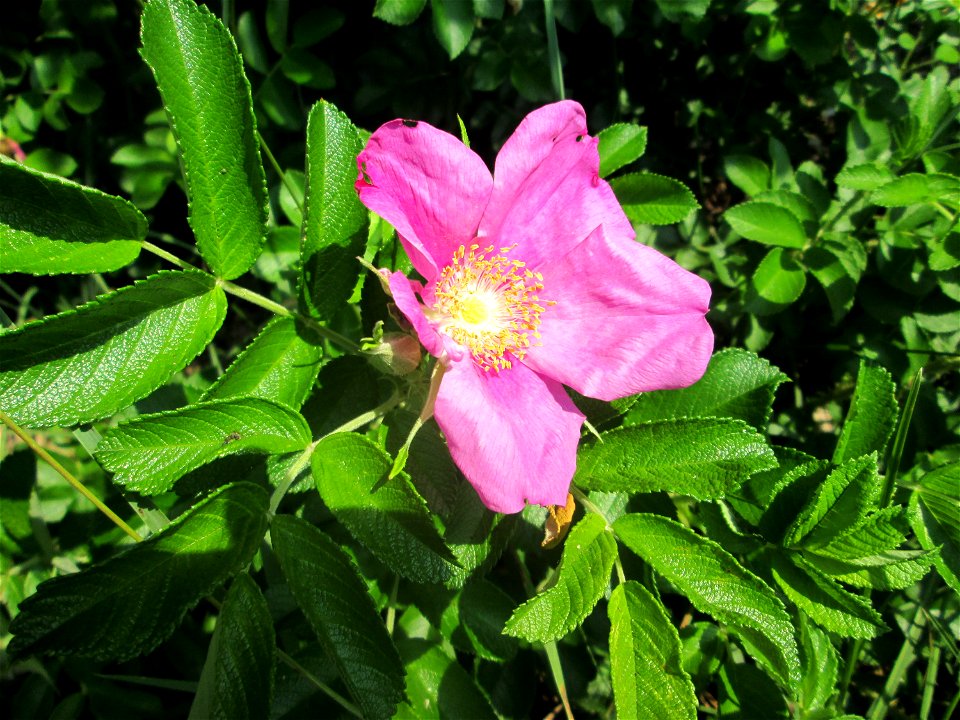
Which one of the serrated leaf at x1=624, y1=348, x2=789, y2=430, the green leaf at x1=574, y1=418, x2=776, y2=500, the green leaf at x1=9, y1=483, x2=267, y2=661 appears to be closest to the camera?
the green leaf at x1=9, y1=483, x2=267, y2=661

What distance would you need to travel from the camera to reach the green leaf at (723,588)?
1.17m

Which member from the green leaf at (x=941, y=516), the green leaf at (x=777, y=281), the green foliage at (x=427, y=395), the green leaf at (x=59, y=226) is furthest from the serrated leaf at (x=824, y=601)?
the green leaf at (x=59, y=226)

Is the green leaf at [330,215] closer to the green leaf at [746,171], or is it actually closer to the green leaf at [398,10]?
the green leaf at [398,10]

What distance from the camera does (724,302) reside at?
2139mm

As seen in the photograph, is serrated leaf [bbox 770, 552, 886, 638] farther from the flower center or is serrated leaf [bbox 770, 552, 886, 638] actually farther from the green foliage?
the flower center

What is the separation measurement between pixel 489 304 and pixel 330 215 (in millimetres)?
353

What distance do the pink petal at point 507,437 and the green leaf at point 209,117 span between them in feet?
1.56

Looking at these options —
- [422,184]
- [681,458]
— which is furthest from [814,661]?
[422,184]

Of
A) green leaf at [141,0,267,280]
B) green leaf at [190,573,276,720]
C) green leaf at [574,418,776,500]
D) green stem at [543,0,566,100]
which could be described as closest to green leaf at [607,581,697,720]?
green leaf at [574,418,776,500]

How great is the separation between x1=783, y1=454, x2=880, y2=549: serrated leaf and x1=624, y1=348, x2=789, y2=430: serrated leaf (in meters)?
0.21

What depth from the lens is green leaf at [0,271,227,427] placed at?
1081mm

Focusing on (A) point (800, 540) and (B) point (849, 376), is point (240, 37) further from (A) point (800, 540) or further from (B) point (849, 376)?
(B) point (849, 376)

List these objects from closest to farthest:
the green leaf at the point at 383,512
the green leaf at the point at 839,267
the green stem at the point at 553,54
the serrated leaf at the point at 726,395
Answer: the green leaf at the point at 383,512 < the serrated leaf at the point at 726,395 < the green stem at the point at 553,54 < the green leaf at the point at 839,267

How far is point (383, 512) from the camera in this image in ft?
3.78
